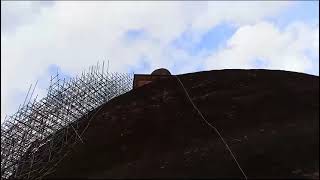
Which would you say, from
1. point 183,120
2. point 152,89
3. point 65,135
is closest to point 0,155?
point 65,135

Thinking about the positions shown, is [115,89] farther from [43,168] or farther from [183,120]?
[183,120]

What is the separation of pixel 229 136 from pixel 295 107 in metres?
1.16

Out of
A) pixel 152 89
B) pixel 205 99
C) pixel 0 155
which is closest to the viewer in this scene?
pixel 205 99

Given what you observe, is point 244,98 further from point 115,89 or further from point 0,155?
point 115,89

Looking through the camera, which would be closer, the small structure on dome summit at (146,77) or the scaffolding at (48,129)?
the scaffolding at (48,129)

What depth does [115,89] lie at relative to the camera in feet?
52.9

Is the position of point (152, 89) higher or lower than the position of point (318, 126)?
higher

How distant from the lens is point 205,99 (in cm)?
788

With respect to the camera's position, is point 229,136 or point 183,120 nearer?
point 229,136

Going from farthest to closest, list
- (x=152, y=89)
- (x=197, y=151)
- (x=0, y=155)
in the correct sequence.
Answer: (x=0, y=155) → (x=152, y=89) → (x=197, y=151)

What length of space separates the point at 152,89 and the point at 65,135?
243cm

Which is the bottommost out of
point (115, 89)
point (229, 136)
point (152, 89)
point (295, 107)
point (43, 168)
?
point (43, 168)

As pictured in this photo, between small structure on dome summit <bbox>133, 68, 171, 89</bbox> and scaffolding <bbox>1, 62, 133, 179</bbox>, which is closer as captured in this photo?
scaffolding <bbox>1, 62, 133, 179</bbox>

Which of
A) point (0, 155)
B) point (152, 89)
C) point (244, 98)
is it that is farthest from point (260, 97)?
point (0, 155)
